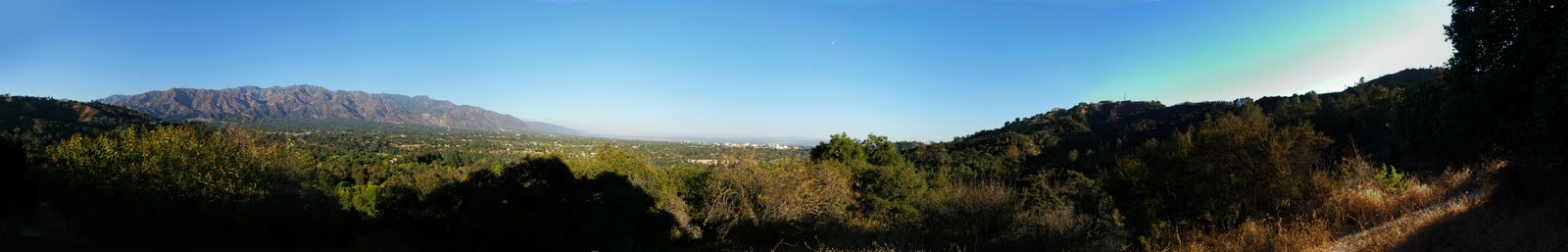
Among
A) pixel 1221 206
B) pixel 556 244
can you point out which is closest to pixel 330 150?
pixel 556 244

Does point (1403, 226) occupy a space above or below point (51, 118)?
below

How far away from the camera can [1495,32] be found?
733cm

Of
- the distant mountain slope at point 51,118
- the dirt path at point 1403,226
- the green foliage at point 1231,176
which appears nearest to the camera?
the dirt path at point 1403,226

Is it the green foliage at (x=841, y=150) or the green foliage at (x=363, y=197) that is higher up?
the green foliage at (x=841, y=150)

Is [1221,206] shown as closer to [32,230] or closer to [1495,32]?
[1495,32]

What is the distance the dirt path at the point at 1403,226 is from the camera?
625cm

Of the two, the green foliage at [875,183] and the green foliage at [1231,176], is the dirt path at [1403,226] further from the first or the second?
the green foliage at [875,183]

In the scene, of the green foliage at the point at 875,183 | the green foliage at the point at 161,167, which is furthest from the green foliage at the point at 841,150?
the green foliage at the point at 161,167

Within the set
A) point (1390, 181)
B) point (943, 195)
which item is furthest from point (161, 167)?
point (1390, 181)

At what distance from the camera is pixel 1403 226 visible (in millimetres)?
6562

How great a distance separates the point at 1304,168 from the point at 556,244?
22018 mm

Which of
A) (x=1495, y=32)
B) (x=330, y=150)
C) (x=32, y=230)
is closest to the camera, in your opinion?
(x=1495, y=32)

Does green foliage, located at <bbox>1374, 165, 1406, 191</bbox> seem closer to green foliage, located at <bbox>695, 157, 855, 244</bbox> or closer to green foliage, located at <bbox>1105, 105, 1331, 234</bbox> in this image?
green foliage, located at <bbox>1105, 105, 1331, 234</bbox>

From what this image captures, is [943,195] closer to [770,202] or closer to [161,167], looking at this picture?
[770,202]
